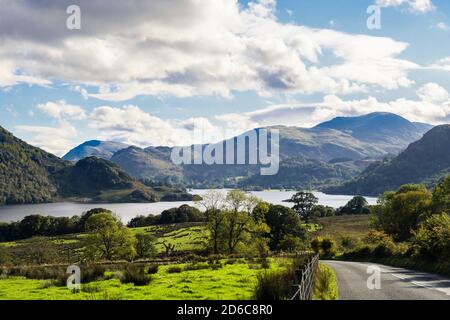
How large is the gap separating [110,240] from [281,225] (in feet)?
165

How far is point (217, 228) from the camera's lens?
80375 mm

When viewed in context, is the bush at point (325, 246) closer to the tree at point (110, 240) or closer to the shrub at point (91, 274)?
the tree at point (110, 240)

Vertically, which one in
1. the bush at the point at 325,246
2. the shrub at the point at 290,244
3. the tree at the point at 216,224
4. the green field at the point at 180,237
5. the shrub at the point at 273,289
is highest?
the shrub at the point at 273,289

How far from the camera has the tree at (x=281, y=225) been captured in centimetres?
11106

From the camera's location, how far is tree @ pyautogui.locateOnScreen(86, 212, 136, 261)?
7519 centimetres

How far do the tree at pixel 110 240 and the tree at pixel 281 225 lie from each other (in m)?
45.1

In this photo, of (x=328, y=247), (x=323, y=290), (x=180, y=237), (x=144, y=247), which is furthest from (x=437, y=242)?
(x=180, y=237)

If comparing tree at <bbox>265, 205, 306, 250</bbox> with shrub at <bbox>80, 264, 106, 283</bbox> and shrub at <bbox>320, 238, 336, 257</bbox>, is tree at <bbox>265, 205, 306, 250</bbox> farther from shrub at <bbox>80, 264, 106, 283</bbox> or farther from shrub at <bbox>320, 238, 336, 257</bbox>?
shrub at <bbox>80, 264, 106, 283</bbox>

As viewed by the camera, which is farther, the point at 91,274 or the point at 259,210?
the point at 259,210

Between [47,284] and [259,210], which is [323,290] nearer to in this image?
[47,284]

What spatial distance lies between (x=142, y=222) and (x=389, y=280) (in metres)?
173

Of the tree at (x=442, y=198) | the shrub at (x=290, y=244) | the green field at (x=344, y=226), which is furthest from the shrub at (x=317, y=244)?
the green field at (x=344, y=226)

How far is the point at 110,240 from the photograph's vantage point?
247 ft

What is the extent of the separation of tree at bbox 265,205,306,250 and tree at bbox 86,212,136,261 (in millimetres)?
45141
